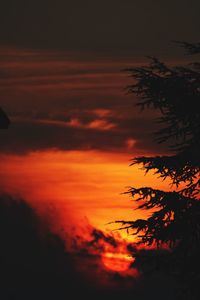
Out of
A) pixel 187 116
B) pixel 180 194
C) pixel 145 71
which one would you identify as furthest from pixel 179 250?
pixel 145 71

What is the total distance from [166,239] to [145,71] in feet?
11.9

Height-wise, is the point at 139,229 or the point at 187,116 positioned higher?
the point at 187,116

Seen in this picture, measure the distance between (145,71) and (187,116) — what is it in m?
1.37

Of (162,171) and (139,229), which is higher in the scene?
(162,171)

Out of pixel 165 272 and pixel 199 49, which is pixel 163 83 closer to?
pixel 199 49

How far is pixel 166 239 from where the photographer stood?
13367 mm

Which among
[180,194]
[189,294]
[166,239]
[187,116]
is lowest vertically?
[189,294]

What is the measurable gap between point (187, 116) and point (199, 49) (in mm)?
1628

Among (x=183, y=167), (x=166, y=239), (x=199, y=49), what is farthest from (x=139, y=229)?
(x=199, y=49)

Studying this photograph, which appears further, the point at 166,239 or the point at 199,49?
the point at 199,49

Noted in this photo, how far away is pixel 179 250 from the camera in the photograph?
1334cm

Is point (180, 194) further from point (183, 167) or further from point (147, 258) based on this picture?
point (147, 258)

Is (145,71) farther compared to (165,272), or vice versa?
(145,71)

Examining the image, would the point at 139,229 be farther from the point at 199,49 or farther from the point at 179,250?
the point at 199,49
